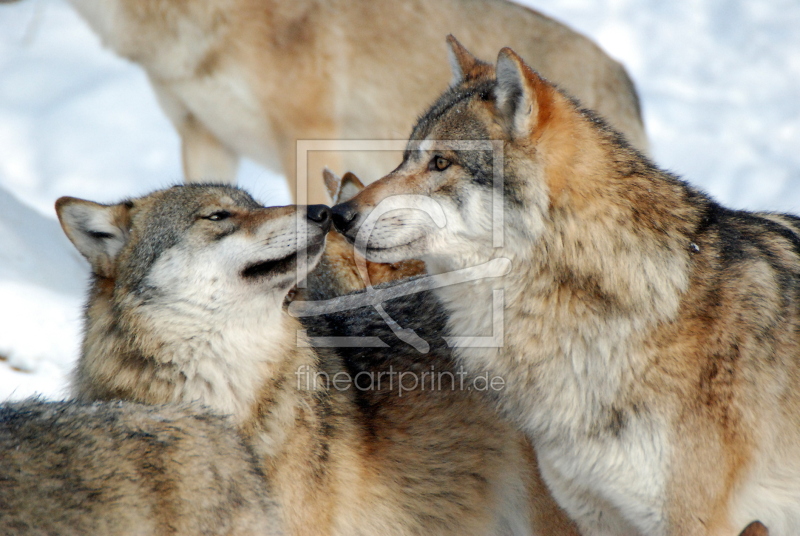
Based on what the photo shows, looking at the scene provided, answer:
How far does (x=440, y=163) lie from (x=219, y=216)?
1047 millimetres

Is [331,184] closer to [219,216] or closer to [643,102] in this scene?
[219,216]

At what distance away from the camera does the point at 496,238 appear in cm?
336

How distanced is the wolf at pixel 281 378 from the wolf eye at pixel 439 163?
0.53 metres

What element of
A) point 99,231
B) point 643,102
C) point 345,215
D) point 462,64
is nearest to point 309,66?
point 462,64

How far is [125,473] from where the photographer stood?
107 inches

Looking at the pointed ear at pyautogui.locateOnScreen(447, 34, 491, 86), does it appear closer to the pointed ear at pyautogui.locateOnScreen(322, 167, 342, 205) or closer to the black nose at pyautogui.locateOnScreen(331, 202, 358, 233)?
the black nose at pyautogui.locateOnScreen(331, 202, 358, 233)

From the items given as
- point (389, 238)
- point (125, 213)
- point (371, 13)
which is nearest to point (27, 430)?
point (125, 213)

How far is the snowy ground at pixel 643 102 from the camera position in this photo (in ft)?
29.1

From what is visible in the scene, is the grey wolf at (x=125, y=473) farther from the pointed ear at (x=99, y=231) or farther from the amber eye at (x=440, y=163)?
the amber eye at (x=440, y=163)

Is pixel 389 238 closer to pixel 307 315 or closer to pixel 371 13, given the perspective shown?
pixel 307 315

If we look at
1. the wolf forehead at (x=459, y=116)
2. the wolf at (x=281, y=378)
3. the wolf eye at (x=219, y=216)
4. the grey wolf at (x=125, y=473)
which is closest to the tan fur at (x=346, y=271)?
the wolf at (x=281, y=378)

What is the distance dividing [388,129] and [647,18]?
6.53m

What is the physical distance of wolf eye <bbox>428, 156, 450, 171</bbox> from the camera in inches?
138

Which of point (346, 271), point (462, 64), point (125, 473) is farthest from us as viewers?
point (346, 271)
